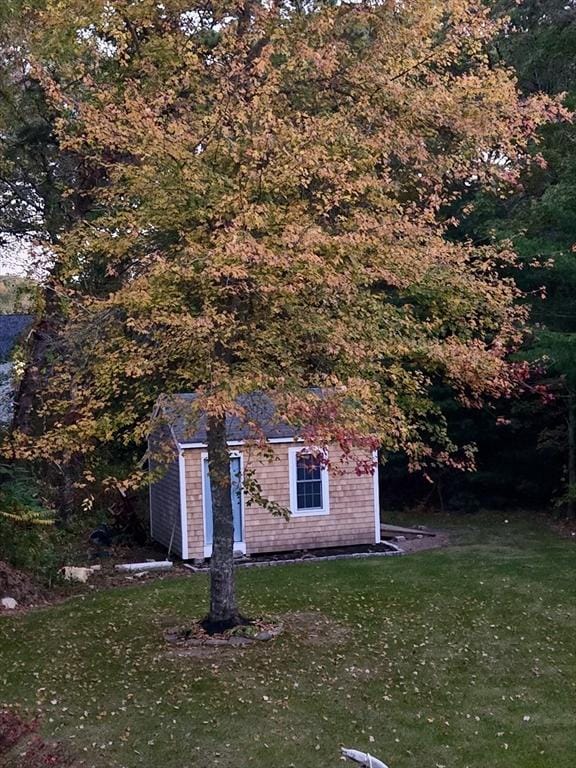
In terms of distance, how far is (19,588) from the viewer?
11.7 m

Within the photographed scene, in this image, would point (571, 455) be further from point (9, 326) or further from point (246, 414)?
point (9, 326)

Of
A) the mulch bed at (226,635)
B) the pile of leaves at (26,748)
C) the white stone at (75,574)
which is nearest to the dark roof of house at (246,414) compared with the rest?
the mulch bed at (226,635)

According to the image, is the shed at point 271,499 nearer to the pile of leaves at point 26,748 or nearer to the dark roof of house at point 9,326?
the pile of leaves at point 26,748

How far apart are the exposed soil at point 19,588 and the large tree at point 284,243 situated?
332 centimetres

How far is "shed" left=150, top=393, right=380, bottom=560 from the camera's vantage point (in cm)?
1428

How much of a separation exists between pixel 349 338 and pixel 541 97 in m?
4.45

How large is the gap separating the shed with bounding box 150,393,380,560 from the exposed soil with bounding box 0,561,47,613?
2941 millimetres

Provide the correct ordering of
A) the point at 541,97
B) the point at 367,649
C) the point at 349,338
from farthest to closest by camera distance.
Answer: the point at 541,97, the point at 367,649, the point at 349,338

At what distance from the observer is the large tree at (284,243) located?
24.5 feet

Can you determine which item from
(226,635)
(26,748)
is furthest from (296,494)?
(26,748)

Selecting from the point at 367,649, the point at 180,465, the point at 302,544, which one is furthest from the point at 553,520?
the point at 367,649

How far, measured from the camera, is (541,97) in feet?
33.0

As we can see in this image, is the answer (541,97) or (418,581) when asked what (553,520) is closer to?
(418,581)

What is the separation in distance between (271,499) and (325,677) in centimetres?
685
